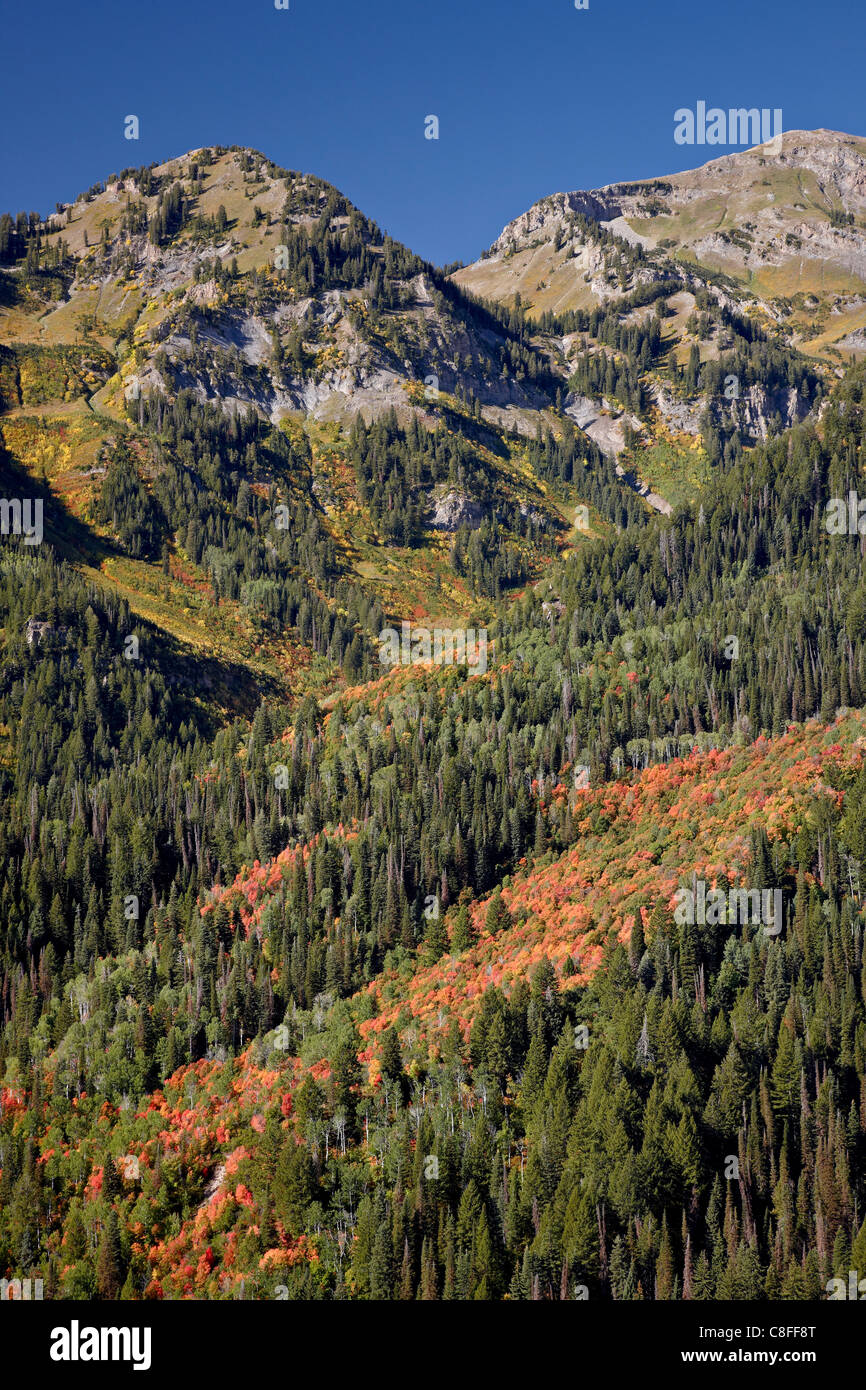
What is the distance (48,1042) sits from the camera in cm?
16462

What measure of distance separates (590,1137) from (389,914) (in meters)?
59.9

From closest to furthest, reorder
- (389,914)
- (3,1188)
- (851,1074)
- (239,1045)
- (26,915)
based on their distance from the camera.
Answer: (851,1074)
(3,1188)
(239,1045)
(389,914)
(26,915)

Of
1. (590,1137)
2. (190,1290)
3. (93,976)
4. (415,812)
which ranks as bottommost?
(190,1290)

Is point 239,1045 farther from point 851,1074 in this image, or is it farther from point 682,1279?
point 851,1074

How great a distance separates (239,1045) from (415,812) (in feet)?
165

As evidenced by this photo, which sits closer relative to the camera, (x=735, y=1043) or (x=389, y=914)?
(x=735, y=1043)

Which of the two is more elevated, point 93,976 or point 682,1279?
point 93,976

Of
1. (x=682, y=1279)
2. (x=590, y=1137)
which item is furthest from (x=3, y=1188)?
(x=682, y=1279)
